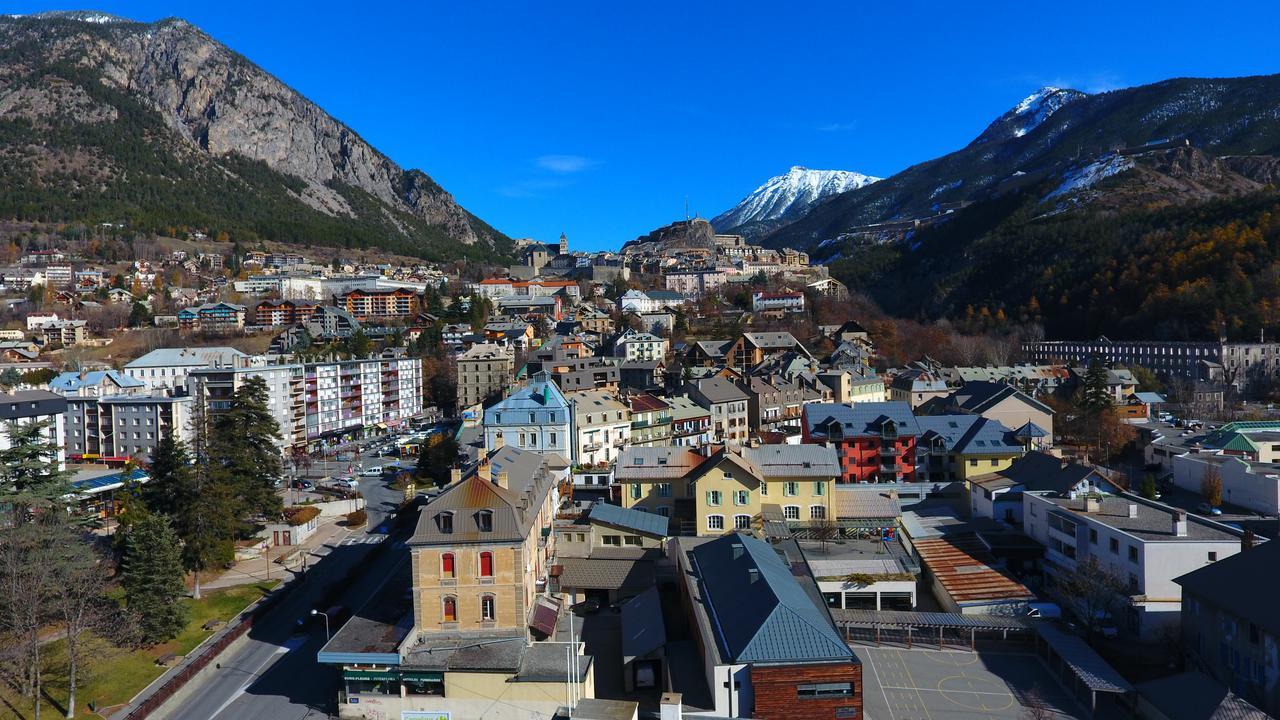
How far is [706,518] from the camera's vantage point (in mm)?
36125

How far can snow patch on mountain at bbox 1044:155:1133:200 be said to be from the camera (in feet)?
529

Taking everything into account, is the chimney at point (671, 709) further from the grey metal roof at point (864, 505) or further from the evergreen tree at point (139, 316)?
the evergreen tree at point (139, 316)

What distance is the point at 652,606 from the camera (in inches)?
1109

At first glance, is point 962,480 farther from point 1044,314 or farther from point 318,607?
point 1044,314

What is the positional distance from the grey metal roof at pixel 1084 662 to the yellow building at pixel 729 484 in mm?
11961

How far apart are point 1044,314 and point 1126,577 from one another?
105122 mm

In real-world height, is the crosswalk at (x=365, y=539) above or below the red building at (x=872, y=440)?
below

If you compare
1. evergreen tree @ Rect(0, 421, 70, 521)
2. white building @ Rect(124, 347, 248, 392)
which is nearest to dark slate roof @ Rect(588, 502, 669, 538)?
evergreen tree @ Rect(0, 421, 70, 521)

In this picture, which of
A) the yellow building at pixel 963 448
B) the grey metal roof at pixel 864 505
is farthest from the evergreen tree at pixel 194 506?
the yellow building at pixel 963 448

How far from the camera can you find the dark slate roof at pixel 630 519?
34219mm

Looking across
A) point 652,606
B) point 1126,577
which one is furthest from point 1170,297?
point 652,606

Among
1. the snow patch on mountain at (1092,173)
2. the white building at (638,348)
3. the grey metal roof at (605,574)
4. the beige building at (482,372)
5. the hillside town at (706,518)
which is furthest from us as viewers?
the snow patch on mountain at (1092,173)

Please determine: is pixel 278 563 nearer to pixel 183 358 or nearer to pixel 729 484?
pixel 729 484

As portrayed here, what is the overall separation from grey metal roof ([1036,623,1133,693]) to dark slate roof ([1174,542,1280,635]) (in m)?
3.72
